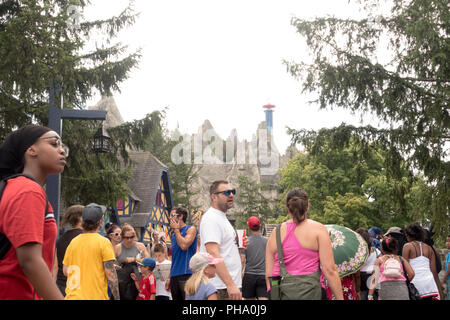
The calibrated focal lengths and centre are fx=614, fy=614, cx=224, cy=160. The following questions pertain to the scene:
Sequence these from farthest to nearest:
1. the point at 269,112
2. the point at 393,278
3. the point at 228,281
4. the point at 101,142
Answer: the point at 269,112 → the point at 101,142 → the point at 393,278 → the point at 228,281

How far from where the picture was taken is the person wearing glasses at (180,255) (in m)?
7.96

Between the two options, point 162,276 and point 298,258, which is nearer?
point 298,258

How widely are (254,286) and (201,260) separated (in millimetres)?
4073

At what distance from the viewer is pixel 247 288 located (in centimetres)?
959

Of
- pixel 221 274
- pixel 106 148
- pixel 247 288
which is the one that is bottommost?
pixel 247 288

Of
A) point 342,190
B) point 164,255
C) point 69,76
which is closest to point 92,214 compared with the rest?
point 164,255

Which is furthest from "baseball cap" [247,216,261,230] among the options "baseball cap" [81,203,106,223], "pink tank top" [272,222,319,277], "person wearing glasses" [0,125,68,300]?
"person wearing glasses" [0,125,68,300]

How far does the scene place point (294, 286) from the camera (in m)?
5.23

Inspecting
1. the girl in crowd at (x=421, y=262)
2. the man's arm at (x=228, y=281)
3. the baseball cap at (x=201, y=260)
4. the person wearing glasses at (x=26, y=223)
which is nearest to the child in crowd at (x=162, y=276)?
the girl in crowd at (x=421, y=262)

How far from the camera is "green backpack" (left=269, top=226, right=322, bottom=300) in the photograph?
17.0 feet

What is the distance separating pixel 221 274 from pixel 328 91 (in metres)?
12.7

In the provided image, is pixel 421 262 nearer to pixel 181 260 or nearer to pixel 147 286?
pixel 181 260
